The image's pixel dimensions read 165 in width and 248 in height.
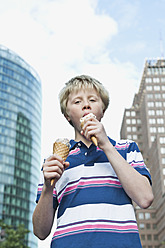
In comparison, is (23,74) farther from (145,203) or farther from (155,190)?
(145,203)

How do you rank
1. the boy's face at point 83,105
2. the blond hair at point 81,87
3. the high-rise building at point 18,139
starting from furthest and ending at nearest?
the high-rise building at point 18,139
the blond hair at point 81,87
the boy's face at point 83,105

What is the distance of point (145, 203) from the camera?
87.8 inches

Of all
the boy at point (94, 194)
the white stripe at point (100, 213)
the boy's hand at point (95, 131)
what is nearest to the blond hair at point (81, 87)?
the boy at point (94, 194)

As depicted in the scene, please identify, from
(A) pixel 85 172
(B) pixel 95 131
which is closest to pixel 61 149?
(A) pixel 85 172

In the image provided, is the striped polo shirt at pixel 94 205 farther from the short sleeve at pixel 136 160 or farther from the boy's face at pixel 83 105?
the boy's face at pixel 83 105

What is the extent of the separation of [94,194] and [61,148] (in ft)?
1.45

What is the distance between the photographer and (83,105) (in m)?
2.74

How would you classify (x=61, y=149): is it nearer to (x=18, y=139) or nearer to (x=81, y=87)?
(x=81, y=87)

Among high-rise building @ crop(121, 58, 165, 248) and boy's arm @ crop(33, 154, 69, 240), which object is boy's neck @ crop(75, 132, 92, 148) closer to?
boy's arm @ crop(33, 154, 69, 240)

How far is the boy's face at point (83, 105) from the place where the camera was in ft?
8.92

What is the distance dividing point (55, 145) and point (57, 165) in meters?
0.38

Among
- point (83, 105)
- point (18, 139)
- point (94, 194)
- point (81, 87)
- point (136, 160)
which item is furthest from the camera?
point (18, 139)

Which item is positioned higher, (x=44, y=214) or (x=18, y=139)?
(x=18, y=139)

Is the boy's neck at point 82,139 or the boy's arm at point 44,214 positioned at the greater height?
the boy's neck at point 82,139
